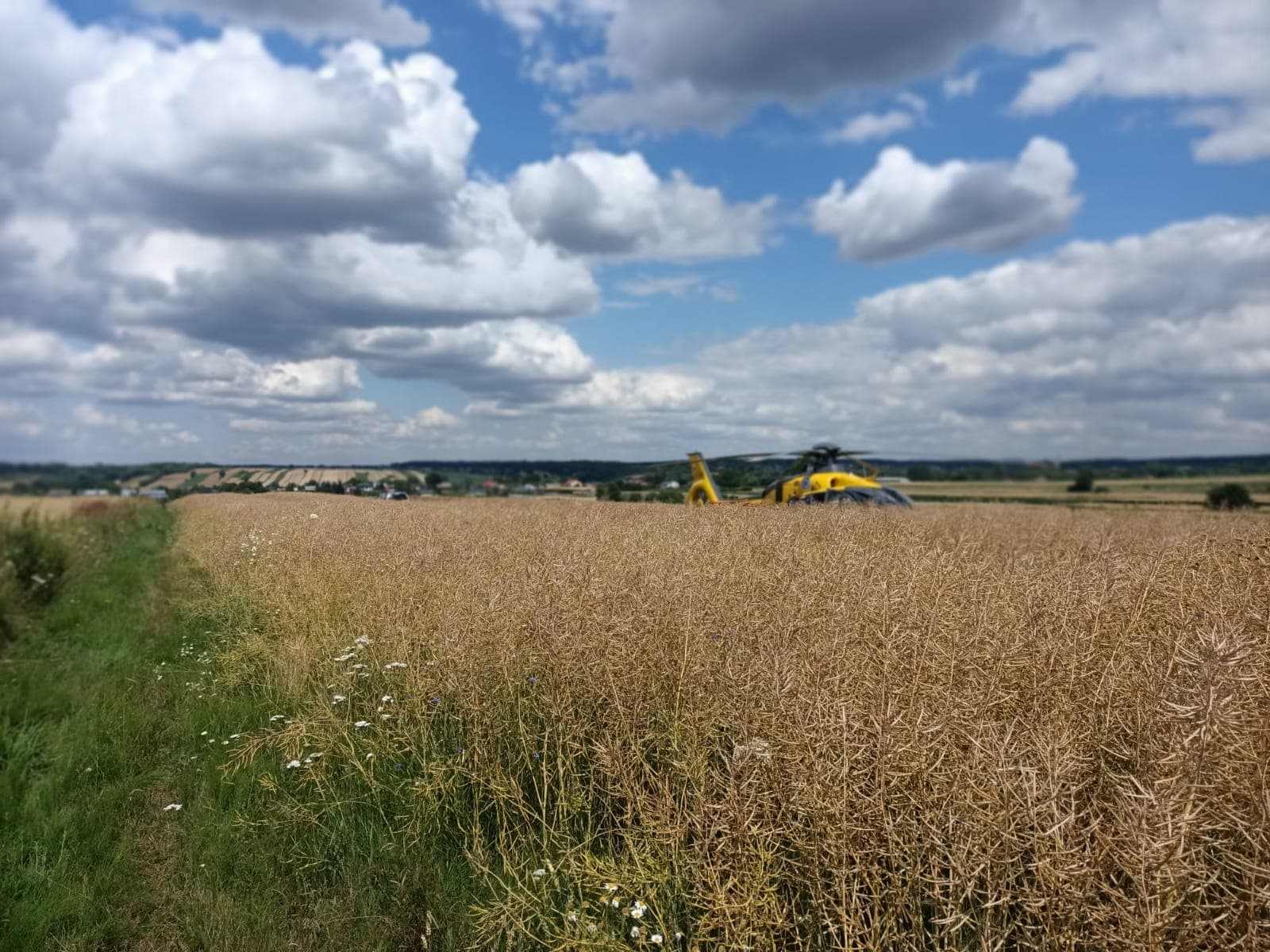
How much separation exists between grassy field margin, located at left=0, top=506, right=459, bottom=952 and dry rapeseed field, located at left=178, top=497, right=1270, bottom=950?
25 centimetres

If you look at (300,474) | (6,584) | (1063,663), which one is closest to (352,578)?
(1063,663)

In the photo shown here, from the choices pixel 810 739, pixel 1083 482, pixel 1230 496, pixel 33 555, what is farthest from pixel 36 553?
pixel 1083 482

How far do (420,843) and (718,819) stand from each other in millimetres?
2077

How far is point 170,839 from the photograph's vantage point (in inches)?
187

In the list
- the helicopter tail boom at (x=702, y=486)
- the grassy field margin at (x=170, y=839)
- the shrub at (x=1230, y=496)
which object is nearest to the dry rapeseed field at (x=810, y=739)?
the grassy field margin at (x=170, y=839)

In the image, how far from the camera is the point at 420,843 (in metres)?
4.07

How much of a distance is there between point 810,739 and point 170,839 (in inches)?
173

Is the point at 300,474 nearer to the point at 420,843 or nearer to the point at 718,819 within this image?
the point at 420,843

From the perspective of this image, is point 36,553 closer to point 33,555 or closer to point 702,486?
point 33,555

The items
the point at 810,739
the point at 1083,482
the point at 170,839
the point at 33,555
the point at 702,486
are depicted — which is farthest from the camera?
the point at 1083,482

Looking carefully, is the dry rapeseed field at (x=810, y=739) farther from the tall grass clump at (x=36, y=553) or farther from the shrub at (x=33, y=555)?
the shrub at (x=33, y=555)

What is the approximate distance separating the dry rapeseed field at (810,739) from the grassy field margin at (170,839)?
0.82 ft

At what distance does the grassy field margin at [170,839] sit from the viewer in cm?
387

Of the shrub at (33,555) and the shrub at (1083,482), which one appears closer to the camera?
the shrub at (33,555)
